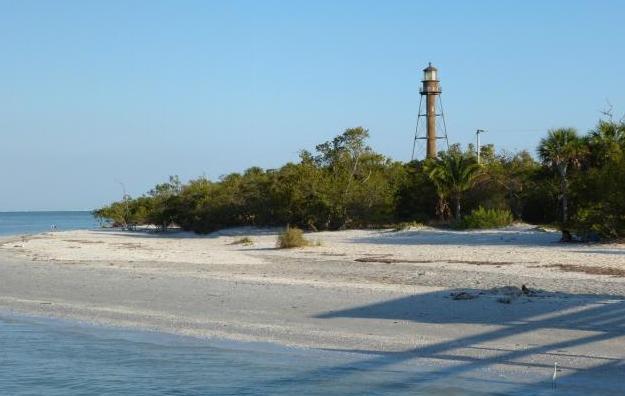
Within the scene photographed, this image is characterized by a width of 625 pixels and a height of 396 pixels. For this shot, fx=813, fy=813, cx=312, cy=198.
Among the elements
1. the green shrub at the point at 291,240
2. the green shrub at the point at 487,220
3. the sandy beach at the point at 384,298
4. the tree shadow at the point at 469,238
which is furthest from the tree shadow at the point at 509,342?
the green shrub at the point at 487,220

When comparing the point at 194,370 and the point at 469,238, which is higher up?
the point at 469,238

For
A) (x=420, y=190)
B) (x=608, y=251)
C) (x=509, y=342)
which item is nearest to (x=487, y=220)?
(x=420, y=190)

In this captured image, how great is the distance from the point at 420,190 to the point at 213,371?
3255cm

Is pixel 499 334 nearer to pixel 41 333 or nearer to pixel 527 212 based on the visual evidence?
pixel 41 333

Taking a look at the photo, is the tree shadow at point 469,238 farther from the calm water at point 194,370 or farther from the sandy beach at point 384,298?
the calm water at point 194,370

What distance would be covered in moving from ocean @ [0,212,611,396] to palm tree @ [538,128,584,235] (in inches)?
966

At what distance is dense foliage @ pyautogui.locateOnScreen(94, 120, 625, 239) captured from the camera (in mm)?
28234

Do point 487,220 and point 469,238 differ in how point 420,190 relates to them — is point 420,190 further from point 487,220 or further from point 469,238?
point 469,238

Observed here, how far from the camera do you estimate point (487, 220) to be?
3453 centimetres

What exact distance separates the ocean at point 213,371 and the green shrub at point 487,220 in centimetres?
2324

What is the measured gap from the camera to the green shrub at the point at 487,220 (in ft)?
112

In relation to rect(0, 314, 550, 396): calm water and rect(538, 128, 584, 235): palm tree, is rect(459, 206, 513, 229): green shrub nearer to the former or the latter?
rect(538, 128, 584, 235): palm tree

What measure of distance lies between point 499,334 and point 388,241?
2002cm

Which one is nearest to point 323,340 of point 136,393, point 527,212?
point 136,393
